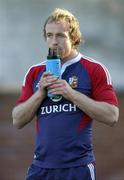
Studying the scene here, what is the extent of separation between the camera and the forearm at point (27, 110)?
4.02m

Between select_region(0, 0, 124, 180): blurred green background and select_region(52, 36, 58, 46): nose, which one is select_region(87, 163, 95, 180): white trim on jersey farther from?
select_region(0, 0, 124, 180): blurred green background

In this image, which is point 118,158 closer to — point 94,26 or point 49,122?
point 94,26

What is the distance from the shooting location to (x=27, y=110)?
407 centimetres

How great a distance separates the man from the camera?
397cm

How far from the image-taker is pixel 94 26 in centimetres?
764

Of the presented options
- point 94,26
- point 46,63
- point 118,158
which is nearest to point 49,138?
point 46,63

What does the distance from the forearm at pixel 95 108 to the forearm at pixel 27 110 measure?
0.21m

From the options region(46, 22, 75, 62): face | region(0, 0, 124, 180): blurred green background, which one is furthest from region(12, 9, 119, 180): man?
region(0, 0, 124, 180): blurred green background

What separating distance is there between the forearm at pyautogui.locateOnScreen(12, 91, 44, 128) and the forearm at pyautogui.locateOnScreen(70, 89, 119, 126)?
213 millimetres

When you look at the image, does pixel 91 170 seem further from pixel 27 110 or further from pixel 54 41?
pixel 54 41

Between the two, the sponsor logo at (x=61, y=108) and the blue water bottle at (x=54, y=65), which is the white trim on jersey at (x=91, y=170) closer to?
the sponsor logo at (x=61, y=108)

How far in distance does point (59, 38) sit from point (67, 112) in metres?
0.44

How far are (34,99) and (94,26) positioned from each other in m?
3.74

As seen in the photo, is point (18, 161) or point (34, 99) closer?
point (34, 99)
